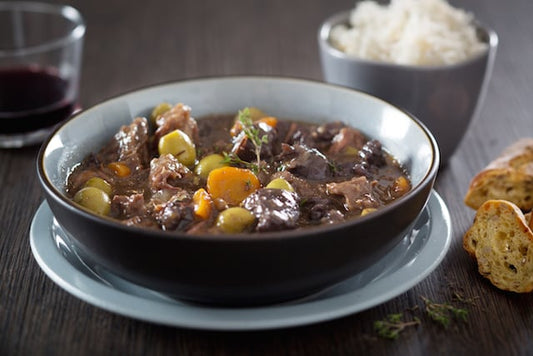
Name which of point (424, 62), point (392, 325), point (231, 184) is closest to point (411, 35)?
point (424, 62)

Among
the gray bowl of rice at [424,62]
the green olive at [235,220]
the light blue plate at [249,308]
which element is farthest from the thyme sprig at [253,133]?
the gray bowl of rice at [424,62]

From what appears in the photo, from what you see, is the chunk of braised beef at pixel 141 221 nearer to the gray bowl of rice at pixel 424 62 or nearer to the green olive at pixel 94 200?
the green olive at pixel 94 200

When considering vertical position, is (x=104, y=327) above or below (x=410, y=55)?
below

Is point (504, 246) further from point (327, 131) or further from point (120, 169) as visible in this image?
point (120, 169)

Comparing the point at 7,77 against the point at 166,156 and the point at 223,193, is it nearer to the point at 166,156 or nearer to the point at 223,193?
the point at 166,156

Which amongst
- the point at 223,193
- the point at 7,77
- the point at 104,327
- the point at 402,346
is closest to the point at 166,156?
the point at 223,193

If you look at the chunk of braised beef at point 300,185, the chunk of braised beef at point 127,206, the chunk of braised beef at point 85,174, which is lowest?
the chunk of braised beef at point 85,174
